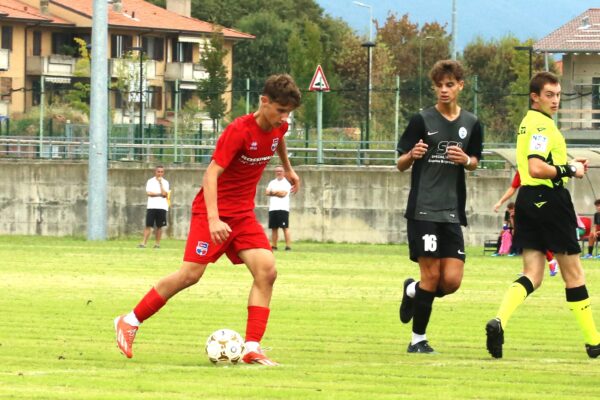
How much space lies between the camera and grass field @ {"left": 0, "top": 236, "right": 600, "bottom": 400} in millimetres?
9320

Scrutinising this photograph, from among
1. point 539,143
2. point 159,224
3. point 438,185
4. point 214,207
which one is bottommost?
point 159,224

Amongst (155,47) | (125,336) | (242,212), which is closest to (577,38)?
(155,47)

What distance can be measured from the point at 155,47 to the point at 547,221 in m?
74.2

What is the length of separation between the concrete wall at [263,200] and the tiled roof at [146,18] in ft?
139

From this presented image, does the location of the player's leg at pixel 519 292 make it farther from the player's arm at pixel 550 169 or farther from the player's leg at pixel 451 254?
the player's arm at pixel 550 169

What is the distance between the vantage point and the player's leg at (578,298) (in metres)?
11.6

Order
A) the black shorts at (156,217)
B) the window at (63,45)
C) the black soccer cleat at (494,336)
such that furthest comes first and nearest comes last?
the window at (63,45) < the black shorts at (156,217) < the black soccer cleat at (494,336)

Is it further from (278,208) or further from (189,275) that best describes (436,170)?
(278,208)

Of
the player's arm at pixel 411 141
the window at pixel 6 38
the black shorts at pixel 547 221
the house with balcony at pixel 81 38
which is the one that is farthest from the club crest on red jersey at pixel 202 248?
the window at pixel 6 38

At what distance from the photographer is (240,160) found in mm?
10766

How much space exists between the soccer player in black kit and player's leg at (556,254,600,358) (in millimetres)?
789

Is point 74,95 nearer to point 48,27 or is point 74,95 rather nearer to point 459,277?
point 48,27

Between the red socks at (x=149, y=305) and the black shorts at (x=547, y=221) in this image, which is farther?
the black shorts at (x=547, y=221)

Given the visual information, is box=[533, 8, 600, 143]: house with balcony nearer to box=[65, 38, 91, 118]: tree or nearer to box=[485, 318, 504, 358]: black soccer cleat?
box=[65, 38, 91, 118]: tree
